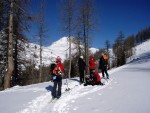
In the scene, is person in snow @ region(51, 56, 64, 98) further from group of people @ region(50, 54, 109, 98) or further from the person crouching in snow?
the person crouching in snow

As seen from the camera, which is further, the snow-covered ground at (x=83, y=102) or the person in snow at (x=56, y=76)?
the person in snow at (x=56, y=76)

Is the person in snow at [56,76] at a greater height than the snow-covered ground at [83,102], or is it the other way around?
the person in snow at [56,76]

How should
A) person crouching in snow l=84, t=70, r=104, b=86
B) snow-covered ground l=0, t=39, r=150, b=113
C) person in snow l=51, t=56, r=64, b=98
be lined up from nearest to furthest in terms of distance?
snow-covered ground l=0, t=39, r=150, b=113 < person in snow l=51, t=56, r=64, b=98 < person crouching in snow l=84, t=70, r=104, b=86

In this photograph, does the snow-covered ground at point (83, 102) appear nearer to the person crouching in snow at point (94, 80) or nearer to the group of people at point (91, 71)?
the person crouching in snow at point (94, 80)

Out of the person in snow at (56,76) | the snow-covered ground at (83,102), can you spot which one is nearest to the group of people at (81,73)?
the person in snow at (56,76)

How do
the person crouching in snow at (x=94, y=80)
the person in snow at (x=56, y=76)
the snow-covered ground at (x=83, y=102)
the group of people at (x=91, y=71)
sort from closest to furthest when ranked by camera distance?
the snow-covered ground at (x=83, y=102), the person in snow at (x=56, y=76), the person crouching in snow at (x=94, y=80), the group of people at (x=91, y=71)

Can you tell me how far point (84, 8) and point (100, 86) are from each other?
19172mm

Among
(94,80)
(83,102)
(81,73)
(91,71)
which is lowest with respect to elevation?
(83,102)

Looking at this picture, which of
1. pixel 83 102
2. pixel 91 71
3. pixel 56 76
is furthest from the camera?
pixel 91 71

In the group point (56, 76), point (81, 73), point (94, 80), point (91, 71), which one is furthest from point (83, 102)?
point (91, 71)

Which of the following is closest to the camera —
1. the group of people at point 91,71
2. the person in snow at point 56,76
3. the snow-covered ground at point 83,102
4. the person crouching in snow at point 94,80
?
the snow-covered ground at point 83,102

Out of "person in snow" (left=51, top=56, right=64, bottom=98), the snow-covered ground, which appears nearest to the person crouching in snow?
the snow-covered ground

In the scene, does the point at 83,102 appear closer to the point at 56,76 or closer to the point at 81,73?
the point at 56,76

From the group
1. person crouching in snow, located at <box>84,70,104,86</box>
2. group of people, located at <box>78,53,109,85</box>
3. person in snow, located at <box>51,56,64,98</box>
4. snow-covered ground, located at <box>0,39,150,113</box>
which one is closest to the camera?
snow-covered ground, located at <box>0,39,150,113</box>
